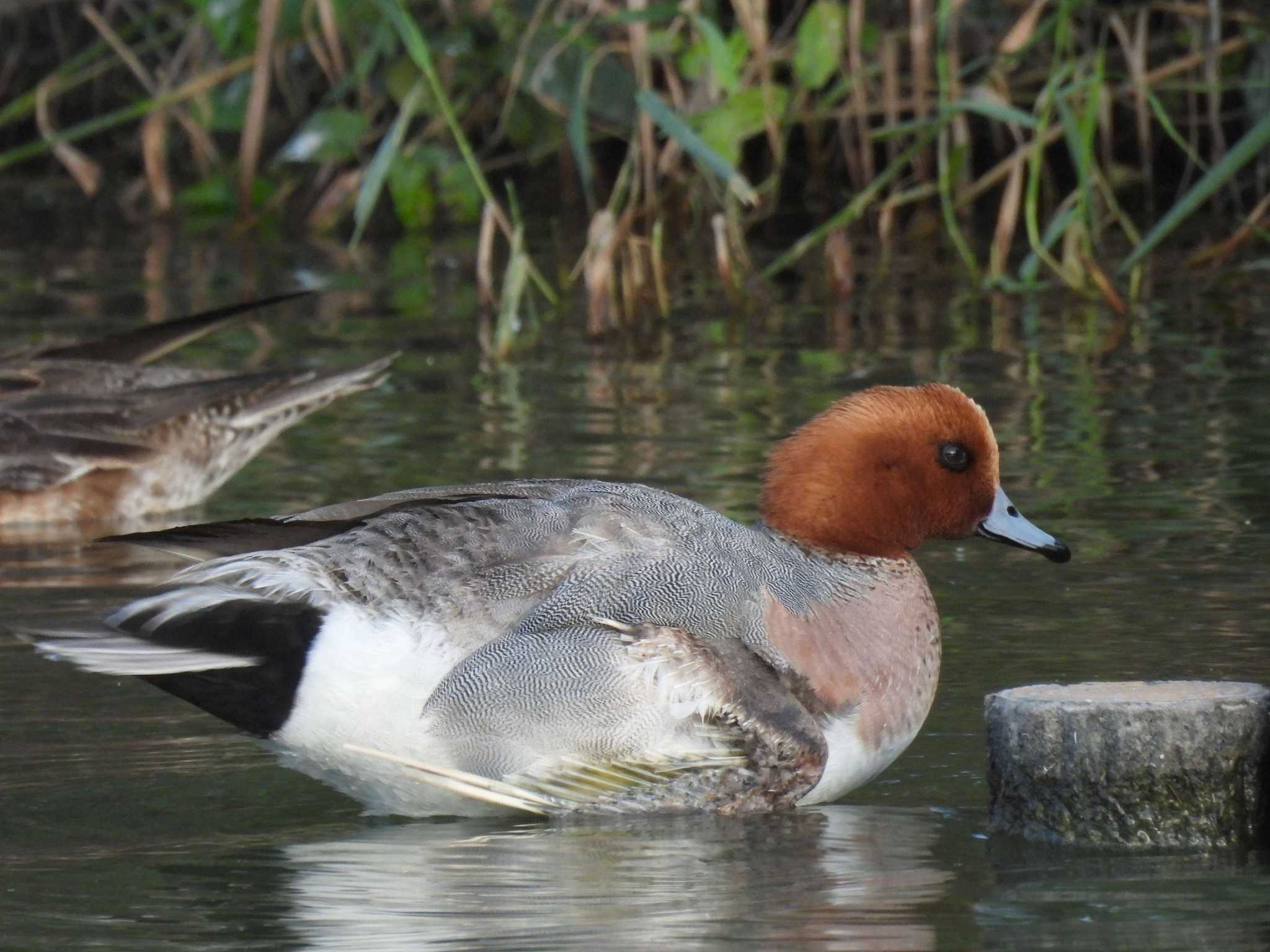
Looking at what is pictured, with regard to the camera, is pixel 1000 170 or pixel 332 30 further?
pixel 332 30

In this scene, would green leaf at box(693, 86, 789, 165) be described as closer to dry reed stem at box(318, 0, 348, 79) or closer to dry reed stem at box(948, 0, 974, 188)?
dry reed stem at box(948, 0, 974, 188)

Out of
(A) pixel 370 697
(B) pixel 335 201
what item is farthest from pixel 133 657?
(B) pixel 335 201

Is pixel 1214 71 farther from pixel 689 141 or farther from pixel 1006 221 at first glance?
pixel 689 141

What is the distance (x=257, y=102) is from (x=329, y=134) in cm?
55

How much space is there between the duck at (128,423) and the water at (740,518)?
6.6 inches

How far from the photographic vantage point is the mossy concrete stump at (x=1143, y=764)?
3410 mm

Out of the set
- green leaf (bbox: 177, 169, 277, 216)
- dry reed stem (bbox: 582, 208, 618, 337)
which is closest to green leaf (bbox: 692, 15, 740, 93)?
dry reed stem (bbox: 582, 208, 618, 337)

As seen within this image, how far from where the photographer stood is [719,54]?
27.8ft

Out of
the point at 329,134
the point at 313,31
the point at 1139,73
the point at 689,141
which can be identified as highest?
the point at 313,31

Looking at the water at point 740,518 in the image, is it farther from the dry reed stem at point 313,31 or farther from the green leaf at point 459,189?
the dry reed stem at point 313,31

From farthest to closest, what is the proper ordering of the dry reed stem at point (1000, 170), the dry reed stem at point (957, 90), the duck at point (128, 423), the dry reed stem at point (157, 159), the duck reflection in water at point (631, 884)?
1. the dry reed stem at point (157, 159)
2. the dry reed stem at point (957, 90)
3. the dry reed stem at point (1000, 170)
4. the duck at point (128, 423)
5. the duck reflection in water at point (631, 884)

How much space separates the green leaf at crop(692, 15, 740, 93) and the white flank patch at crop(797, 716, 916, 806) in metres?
4.89

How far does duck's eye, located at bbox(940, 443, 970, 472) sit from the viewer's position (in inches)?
161

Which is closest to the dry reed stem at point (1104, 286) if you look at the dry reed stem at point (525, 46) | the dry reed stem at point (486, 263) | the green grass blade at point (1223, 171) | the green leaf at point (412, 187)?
the green grass blade at point (1223, 171)
